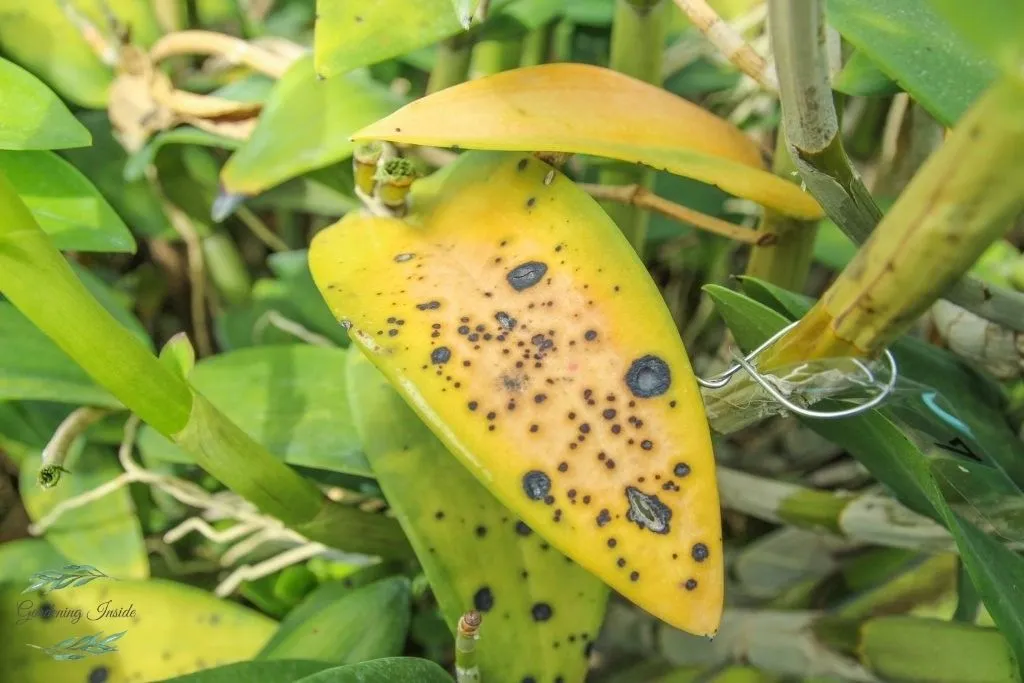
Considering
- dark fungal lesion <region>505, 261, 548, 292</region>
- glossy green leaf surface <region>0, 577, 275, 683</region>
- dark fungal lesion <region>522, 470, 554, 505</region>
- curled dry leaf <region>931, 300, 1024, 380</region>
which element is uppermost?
dark fungal lesion <region>505, 261, 548, 292</region>

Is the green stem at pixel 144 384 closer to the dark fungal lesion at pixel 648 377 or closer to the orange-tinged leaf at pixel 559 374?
the orange-tinged leaf at pixel 559 374

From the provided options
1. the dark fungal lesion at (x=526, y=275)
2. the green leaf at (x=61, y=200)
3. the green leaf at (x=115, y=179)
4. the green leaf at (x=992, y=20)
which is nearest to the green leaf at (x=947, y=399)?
the dark fungal lesion at (x=526, y=275)

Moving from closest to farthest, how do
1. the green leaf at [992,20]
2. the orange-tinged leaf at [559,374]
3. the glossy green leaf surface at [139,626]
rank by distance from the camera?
the green leaf at [992,20], the orange-tinged leaf at [559,374], the glossy green leaf surface at [139,626]

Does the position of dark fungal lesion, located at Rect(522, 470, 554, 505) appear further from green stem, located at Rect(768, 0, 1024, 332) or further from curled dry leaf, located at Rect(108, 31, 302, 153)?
curled dry leaf, located at Rect(108, 31, 302, 153)

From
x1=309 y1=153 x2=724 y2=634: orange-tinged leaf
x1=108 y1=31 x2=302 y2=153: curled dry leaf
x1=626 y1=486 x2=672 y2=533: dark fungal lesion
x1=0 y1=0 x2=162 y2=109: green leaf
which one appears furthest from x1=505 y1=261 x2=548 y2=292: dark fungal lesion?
x1=0 y1=0 x2=162 y2=109: green leaf

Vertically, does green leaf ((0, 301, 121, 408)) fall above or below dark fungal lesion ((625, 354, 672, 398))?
below

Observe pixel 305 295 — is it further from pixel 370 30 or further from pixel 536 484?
pixel 536 484

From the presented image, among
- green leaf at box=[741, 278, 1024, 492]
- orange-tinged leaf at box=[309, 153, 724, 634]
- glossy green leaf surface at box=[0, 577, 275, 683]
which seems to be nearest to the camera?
orange-tinged leaf at box=[309, 153, 724, 634]

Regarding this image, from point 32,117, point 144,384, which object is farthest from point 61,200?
point 144,384
